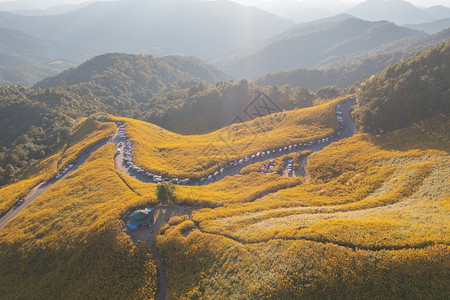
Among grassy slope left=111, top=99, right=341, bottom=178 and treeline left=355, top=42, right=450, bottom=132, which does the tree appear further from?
treeline left=355, top=42, right=450, bottom=132

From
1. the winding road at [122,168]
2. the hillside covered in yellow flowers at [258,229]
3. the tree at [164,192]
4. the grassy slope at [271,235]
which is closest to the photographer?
the grassy slope at [271,235]

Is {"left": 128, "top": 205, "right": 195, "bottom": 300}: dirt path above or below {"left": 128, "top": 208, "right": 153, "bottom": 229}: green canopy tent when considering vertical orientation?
below

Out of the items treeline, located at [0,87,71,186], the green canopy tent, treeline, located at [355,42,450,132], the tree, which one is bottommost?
treeline, located at [0,87,71,186]

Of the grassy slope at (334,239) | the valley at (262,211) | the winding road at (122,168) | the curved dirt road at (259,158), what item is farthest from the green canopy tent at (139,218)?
the winding road at (122,168)

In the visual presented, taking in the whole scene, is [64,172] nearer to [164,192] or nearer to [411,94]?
[164,192]

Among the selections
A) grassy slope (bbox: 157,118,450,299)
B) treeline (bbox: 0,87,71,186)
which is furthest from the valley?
treeline (bbox: 0,87,71,186)

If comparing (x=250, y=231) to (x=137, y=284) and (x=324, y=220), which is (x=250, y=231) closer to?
(x=324, y=220)

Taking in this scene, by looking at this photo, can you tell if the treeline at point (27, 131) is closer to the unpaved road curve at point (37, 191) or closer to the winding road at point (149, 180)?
the unpaved road curve at point (37, 191)

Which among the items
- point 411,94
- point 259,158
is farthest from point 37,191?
point 411,94
